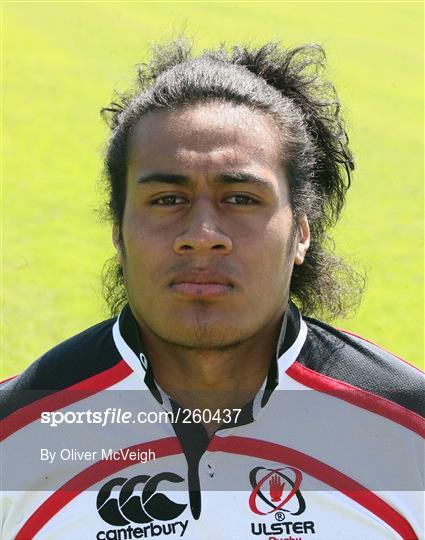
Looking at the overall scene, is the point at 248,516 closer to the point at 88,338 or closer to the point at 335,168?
the point at 88,338

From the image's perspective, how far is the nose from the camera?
5.14ft

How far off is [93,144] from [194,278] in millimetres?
5683

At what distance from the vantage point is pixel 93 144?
7102 mm

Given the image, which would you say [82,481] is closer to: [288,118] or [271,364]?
[271,364]

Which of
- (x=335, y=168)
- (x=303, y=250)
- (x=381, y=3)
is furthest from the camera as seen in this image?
(x=381, y=3)

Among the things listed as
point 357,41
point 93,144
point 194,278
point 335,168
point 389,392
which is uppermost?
point 357,41

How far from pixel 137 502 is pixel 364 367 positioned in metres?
0.53

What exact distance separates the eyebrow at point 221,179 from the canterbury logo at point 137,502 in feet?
1.84

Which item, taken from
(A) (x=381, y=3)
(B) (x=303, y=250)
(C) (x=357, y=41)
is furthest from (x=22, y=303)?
(A) (x=381, y=3)

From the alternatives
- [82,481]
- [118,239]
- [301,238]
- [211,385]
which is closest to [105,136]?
[118,239]

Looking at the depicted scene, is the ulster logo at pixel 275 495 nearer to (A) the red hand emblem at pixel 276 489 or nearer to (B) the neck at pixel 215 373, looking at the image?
(A) the red hand emblem at pixel 276 489

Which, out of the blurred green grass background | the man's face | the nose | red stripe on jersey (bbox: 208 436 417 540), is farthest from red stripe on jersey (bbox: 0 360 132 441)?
the blurred green grass background

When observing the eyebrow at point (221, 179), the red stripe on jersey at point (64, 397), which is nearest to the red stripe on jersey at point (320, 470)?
the red stripe on jersey at point (64, 397)

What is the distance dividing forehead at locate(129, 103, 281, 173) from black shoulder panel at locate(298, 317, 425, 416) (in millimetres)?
400
